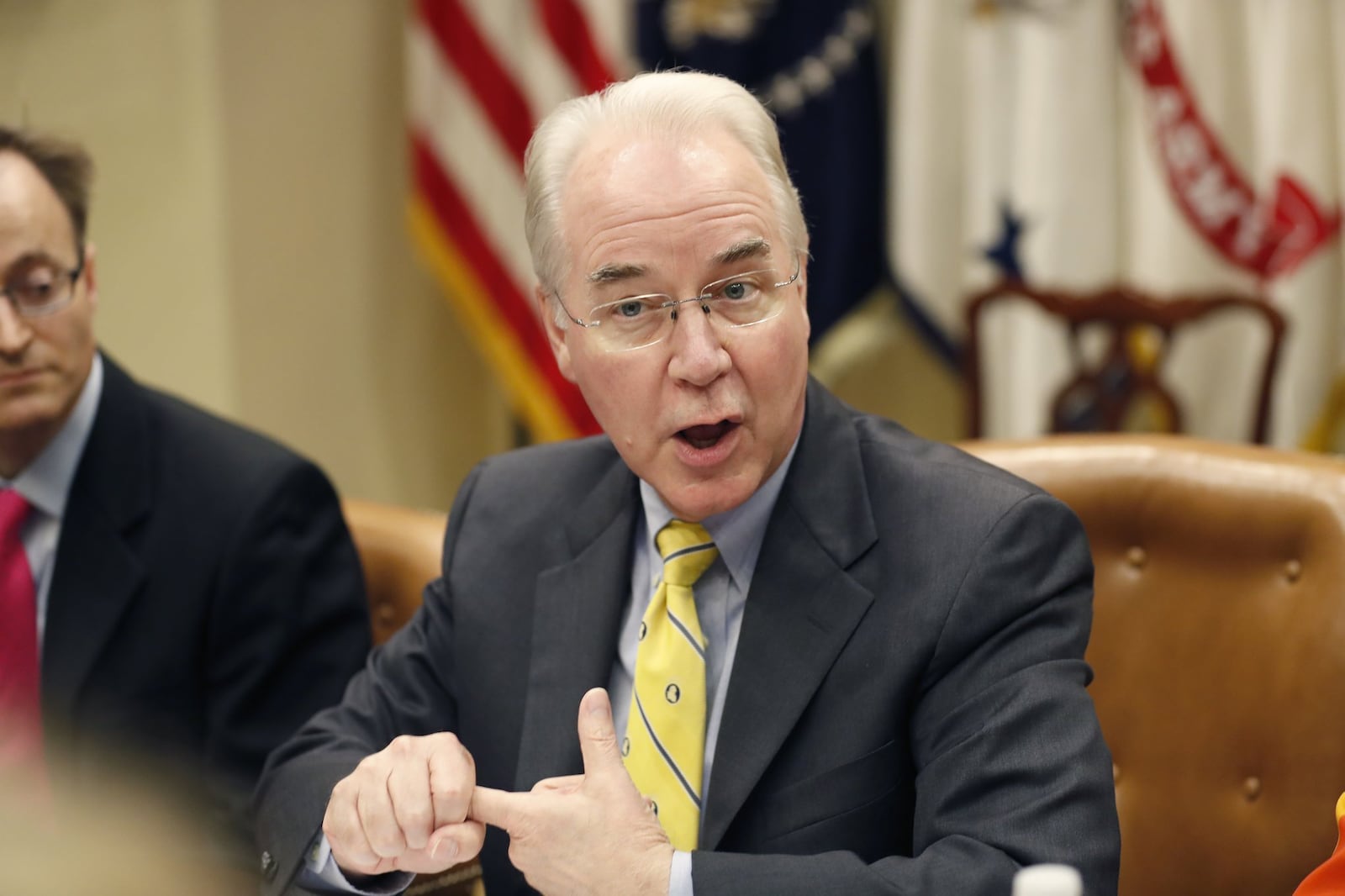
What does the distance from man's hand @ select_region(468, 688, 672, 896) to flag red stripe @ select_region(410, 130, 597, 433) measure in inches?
110

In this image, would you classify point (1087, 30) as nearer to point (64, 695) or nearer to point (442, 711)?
point (442, 711)

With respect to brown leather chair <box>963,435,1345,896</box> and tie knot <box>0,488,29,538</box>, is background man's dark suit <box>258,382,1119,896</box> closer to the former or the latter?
brown leather chair <box>963,435,1345,896</box>

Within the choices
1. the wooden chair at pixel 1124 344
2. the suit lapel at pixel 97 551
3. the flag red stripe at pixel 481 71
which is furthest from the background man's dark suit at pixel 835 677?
the flag red stripe at pixel 481 71

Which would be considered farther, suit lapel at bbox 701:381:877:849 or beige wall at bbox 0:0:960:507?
beige wall at bbox 0:0:960:507

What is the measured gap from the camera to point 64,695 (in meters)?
2.07

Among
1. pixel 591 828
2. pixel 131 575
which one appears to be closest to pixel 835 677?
pixel 591 828

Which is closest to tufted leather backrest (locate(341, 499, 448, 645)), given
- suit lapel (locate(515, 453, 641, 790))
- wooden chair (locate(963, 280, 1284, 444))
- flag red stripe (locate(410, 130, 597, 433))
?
suit lapel (locate(515, 453, 641, 790))

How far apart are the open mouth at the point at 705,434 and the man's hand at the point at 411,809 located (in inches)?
16.4

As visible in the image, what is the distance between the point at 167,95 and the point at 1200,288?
9.00 ft

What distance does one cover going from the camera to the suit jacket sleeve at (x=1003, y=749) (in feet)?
4.68

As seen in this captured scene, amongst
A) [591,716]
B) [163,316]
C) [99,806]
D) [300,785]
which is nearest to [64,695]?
[99,806]

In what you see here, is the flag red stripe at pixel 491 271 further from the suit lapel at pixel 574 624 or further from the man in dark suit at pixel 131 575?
the suit lapel at pixel 574 624

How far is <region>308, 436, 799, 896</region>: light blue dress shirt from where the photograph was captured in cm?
166

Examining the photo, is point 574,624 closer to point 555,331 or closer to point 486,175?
point 555,331
